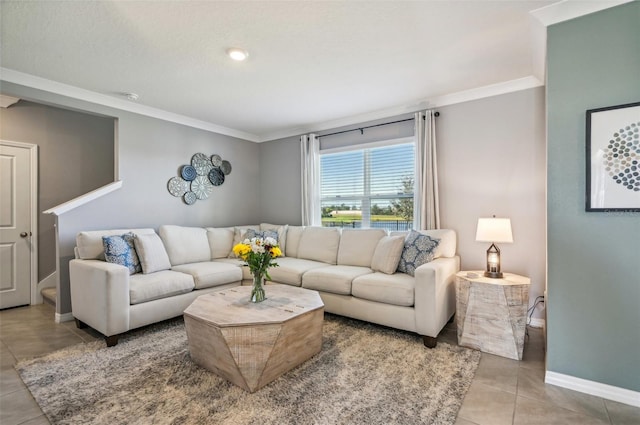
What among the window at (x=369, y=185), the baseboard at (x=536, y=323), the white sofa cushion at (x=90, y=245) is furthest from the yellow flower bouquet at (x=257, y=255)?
the baseboard at (x=536, y=323)

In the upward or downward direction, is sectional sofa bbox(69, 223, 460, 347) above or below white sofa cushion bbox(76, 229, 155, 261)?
below

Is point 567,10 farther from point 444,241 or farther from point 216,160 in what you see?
point 216,160

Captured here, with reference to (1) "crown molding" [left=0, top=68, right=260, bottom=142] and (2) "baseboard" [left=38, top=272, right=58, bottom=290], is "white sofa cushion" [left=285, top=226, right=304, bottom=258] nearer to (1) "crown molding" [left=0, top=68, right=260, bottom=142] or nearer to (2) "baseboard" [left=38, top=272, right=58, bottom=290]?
(1) "crown molding" [left=0, top=68, right=260, bottom=142]

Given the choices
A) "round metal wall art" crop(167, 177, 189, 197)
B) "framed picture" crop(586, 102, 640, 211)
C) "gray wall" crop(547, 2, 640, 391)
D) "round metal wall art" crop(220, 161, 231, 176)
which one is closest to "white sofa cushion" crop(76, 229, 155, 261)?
"round metal wall art" crop(167, 177, 189, 197)

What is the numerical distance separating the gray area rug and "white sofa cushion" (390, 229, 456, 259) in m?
0.93

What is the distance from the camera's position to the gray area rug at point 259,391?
1718mm

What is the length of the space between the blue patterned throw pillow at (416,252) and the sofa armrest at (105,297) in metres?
2.67

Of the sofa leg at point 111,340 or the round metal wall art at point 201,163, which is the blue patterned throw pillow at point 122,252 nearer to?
the sofa leg at point 111,340

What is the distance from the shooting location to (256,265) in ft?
7.84

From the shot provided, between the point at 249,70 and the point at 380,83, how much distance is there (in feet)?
4.39

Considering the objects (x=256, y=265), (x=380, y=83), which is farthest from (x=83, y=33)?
(x=380, y=83)

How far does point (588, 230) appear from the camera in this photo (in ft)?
6.39

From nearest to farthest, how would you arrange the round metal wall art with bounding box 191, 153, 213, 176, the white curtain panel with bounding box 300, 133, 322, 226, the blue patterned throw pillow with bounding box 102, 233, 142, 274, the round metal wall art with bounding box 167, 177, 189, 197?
the blue patterned throw pillow with bounding box 102, 233, 142, 274 < the round metal wall art with bounding box 167, 177, 189, 197 < the round metal wall art with bounding box 191, 153, 213, 176 < the white curtain panel with bounding box 300, 133, 322, 226

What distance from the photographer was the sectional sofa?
2.64 meters
